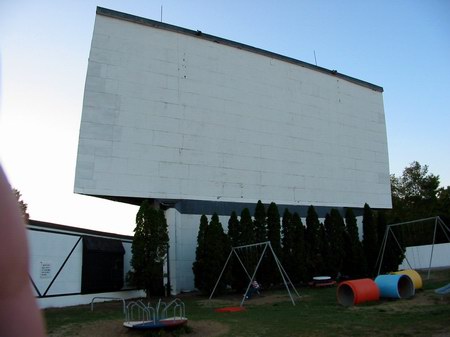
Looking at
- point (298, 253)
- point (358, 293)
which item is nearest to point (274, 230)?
point (298, 253)

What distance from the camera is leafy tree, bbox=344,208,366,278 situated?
2344cm

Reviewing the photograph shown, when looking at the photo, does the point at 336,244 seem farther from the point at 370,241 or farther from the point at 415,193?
the point at 415,193

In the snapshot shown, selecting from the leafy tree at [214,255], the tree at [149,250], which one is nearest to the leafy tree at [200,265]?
the leafy tree at [214,255]

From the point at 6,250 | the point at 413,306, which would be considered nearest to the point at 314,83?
the point at 413,306

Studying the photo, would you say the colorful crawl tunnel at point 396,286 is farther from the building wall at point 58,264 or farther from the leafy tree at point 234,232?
the building wall at point 58,264

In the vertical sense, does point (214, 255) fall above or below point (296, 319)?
above

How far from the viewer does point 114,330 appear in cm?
1081

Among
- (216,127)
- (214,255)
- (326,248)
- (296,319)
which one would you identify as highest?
(216,127)

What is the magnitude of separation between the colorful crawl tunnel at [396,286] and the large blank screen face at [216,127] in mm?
10621

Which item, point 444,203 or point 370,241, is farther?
point 444,203

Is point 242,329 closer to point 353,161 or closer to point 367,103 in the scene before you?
point 353,161

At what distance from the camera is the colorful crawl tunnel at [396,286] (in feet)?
48.5

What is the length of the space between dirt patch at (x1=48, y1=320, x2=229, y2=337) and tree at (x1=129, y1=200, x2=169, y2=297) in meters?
6.57

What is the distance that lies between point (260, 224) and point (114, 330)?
1199cm
